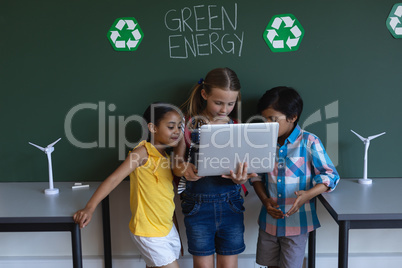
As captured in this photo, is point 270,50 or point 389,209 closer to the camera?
point 389,209

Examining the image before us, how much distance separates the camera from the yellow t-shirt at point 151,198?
1.60 metres

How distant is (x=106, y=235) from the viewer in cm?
208

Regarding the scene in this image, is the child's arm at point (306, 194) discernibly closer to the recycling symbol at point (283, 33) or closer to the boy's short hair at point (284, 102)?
the boy's short hair at point (284, 102)

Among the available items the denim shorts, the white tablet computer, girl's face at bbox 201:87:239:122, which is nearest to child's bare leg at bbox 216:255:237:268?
the denim shorts

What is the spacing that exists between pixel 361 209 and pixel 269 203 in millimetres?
424

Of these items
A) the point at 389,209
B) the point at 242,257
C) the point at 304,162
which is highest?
Answer: the point at 304,162

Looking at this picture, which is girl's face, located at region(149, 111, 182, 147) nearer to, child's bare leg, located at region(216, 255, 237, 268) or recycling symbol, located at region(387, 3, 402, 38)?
child's bare leg, located at region(216, 255, 237, 268)

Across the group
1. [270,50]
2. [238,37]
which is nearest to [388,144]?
[270,50]

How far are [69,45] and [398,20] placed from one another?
1.82 meters

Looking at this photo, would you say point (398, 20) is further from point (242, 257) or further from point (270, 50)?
point (242, 257)

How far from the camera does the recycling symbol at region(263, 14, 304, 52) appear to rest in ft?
6.31

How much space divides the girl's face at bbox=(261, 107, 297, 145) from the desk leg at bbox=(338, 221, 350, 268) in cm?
49

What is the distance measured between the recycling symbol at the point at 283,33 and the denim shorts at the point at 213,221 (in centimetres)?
85

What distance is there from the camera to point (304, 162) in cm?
171
